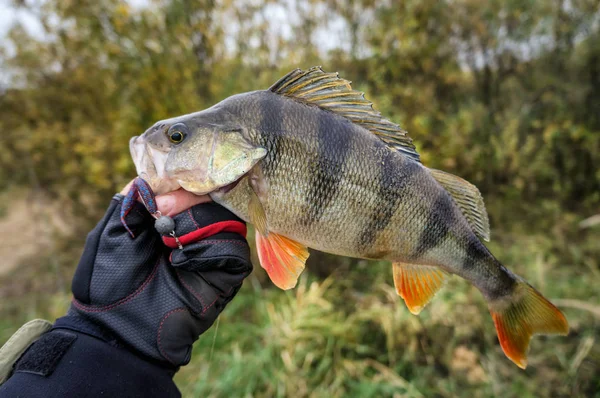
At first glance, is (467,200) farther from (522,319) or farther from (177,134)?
(177,134)

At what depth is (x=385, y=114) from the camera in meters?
3.85

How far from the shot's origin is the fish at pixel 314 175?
1.42m

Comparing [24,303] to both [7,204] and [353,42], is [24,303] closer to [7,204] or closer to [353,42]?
[7,204]

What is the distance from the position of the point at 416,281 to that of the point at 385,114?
8.56 ft

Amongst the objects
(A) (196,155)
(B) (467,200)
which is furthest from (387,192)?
(A) (196,155)

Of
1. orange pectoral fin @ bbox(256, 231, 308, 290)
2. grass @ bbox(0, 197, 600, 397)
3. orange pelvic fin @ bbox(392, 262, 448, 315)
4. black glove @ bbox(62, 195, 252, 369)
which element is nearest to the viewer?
black glove @ bbox(62, 195, 252, 369)

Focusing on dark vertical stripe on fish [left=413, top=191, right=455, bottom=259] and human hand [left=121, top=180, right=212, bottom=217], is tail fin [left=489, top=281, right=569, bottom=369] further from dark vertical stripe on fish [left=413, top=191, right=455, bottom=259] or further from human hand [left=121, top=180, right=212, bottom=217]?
Result: human hand [left=121, top=180, right=212, bottom=217]

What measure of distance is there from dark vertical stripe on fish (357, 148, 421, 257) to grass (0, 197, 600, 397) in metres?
1.56

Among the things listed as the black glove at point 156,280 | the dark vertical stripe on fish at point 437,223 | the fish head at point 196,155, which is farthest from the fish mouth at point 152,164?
the dark vertical stripe on fish at point 437,223

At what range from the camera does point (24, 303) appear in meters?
4.73

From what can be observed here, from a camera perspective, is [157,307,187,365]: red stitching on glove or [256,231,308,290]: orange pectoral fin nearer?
[157,307,187,365]: red stitching on glove

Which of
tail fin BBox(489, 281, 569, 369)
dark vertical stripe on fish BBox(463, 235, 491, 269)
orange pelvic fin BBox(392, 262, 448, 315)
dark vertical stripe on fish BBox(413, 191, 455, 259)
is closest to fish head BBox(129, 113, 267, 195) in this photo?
dark vertical stripe on fish BBox(413, 191, 455, 259)

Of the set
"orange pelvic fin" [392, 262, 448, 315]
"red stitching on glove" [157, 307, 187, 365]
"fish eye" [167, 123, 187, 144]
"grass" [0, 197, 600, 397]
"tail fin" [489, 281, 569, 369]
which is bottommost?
"grass" [0, 197, 600, 397]

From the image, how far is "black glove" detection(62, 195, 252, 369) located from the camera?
139 cm
